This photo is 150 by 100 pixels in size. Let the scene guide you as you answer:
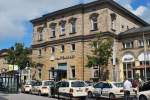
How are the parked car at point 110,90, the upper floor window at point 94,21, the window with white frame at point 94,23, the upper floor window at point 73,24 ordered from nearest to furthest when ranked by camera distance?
the parked car at point 110,90 → the upper floor window at point 94,21 → the window with white frame at point 94,23 → the upper floor window at point 73,24

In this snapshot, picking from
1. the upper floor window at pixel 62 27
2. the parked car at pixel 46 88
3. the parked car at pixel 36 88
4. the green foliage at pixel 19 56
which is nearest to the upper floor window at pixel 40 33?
the green foliage at pixel 19 56

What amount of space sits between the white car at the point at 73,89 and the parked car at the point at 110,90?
120cm

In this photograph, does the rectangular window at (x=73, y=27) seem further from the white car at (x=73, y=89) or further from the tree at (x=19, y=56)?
the white car at (x=73, y=89)

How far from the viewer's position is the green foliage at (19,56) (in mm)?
57537

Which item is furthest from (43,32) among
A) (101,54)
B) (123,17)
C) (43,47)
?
Answer: (101,54)

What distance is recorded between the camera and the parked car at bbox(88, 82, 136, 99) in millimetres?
27119

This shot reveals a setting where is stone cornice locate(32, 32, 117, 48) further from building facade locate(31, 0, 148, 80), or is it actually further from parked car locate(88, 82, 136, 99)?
parked car locate(88, 82, 136, 99)

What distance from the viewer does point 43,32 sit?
196 feet

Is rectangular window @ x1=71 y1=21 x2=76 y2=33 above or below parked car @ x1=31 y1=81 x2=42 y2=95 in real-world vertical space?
above

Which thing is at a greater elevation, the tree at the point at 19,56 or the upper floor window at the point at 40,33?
the upper floor window at the point at 40,33

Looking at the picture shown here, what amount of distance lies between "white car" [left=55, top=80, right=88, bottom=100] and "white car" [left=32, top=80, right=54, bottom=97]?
456cm

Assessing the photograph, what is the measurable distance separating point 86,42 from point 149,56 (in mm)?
10423

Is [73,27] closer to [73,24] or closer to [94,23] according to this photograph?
[73,24]

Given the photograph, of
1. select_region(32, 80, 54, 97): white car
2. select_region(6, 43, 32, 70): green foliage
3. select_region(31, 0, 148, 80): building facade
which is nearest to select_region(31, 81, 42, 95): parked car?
select_region(32, 80, 54, 97): white car
